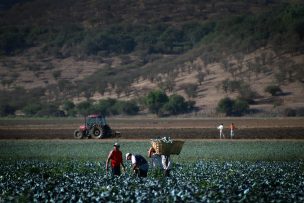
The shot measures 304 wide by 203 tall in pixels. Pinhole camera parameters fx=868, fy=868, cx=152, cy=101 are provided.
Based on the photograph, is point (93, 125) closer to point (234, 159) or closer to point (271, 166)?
point (234, 159)

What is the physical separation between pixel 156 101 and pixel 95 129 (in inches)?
2464

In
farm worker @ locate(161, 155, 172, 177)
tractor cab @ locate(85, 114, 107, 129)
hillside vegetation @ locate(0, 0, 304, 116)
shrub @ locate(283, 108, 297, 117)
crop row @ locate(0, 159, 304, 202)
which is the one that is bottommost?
crop row @ locate(0, 159, 304, 202)

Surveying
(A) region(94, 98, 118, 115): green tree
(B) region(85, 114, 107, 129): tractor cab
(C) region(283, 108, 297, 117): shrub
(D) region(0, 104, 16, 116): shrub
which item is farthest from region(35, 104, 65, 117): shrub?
(B) region(85, 114, 107, 129): tractor cab

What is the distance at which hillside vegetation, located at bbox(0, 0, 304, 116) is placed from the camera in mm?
125562

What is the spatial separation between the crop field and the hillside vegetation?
6703 centimetres

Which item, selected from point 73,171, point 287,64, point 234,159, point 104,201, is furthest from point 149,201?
A: point 287,64

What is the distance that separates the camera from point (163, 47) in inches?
7466

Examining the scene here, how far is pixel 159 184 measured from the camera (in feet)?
78.7

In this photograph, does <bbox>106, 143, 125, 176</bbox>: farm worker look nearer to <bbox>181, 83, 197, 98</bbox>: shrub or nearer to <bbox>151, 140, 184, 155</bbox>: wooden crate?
<bbox>151, 140, 184, 155</bbox>: wooden crate

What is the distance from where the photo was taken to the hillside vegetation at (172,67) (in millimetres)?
125562

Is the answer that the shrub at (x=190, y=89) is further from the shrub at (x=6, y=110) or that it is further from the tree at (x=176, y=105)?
the shrub at (x=6, y=110)

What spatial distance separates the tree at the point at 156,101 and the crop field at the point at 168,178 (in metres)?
71.3

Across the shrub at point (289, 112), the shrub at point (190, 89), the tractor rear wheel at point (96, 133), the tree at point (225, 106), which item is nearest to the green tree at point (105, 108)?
the shrub at point (190, 89)

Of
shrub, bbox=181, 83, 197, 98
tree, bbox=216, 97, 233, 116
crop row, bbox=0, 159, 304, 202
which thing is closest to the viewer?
crop row, bbox=0, 159, 304, 202
